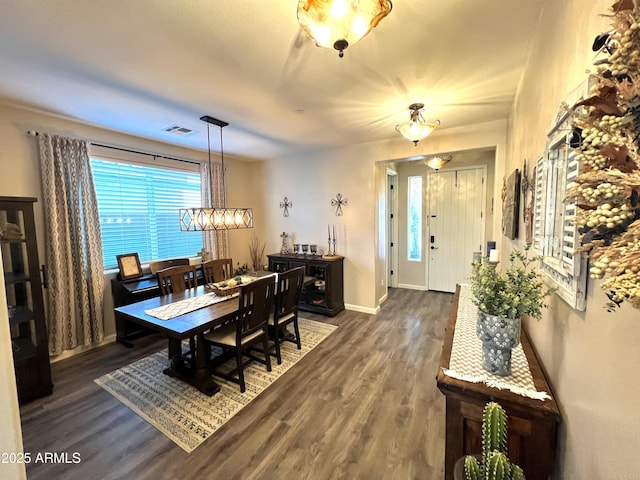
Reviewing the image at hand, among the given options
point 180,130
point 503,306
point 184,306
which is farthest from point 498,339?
point 180,130

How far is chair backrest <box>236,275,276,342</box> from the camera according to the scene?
93.0 inches

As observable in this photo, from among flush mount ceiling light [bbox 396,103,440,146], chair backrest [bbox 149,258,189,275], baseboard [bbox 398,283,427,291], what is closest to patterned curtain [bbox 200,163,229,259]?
chair backrest [bbox 149,258,189,275]

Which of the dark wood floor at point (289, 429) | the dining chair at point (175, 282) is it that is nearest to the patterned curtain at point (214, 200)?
the dining chair at point (175, 282)

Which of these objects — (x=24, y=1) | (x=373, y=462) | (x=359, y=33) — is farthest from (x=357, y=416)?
(x=24, y=1)

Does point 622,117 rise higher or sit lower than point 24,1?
lower

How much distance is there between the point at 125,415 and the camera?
214cm

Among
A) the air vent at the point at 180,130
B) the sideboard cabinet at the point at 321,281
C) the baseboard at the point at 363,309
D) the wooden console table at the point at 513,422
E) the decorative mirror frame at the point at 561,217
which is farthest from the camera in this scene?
the baseboard at the point at 363,309

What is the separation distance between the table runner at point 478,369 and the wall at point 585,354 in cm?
9

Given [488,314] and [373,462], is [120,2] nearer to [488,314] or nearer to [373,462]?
[488,314]

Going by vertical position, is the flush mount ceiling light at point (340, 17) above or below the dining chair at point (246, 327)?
above

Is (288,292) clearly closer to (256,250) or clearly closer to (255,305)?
(255,305)

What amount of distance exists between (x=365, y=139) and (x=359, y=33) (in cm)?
282

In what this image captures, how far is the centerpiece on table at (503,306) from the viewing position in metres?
1.10

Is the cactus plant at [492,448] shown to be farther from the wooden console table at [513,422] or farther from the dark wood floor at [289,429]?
the dark wood floor at [289,429]
